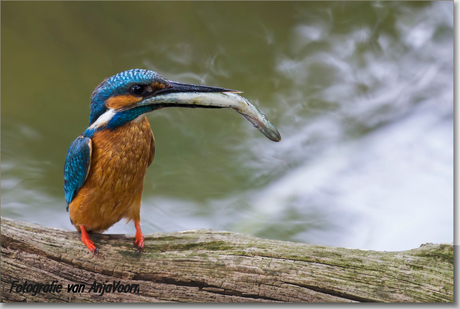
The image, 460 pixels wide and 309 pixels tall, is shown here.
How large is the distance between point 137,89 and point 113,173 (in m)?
0.43

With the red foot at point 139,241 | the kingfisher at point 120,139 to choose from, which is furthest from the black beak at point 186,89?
the red foot at point 139,241

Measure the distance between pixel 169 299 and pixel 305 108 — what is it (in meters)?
2.18

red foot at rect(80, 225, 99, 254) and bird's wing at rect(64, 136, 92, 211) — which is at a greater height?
bird's wing at rect(64, 136, 92, 211)

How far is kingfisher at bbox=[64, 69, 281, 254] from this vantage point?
6.03 feet

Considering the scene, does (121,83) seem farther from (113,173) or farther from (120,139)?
(113,173)

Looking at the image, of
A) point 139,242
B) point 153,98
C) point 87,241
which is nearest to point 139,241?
point 139,242

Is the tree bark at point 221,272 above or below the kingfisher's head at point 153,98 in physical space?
below

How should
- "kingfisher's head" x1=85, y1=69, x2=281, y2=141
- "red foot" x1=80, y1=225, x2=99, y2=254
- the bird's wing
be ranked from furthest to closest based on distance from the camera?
"red foot" x1=80, y1=225, x2=99, y2=254 < the bird's wing < "kingfisher's head" x1=85, y1=69, x2=281, y2=141

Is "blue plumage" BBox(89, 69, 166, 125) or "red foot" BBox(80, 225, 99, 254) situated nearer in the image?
"blue plumage" BBox(89, 69, 166, 125)

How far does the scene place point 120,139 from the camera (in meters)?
1.98

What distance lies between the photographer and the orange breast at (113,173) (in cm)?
198

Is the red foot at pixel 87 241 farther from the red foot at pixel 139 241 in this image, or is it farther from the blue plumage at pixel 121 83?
the blue plumage at pixel 121 83

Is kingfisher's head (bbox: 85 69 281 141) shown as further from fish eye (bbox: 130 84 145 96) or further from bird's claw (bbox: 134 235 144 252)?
bird's claw (bbox: 134 235 144 252)

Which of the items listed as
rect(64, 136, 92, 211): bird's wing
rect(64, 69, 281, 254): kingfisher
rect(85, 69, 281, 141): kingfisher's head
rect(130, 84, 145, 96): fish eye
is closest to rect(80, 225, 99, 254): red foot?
rect(64, 69, 281, 254): kingfisher
